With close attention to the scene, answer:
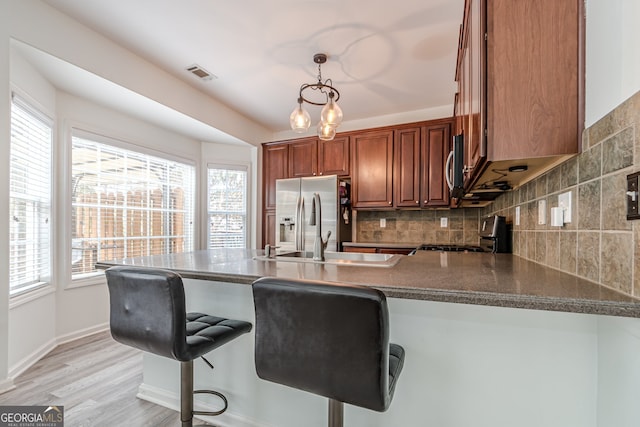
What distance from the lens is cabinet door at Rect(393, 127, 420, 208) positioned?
3.77m

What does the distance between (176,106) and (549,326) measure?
3544mm

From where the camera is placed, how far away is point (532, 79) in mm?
1146

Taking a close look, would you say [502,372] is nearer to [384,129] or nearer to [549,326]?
[549,326]

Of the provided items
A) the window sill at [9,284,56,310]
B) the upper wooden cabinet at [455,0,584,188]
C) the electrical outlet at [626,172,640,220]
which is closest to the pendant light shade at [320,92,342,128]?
the upper wooden cabinet at [455,0,584,188]

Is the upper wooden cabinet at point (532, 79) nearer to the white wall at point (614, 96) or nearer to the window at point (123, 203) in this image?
the white wall at point (614, 96)

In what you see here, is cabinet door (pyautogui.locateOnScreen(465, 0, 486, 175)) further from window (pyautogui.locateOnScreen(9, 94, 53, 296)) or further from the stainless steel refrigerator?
window (pyautogui.locateOnScreen(9, 94, 53, 296))

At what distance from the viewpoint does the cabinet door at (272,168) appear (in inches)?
178

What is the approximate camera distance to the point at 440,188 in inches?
143

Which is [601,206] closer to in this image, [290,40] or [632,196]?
[632,196]

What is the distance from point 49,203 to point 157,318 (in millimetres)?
2484

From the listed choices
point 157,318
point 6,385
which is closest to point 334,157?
point 157,318

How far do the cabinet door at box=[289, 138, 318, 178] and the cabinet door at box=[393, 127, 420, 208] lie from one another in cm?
112

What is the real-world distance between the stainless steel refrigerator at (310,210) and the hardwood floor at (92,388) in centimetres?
197

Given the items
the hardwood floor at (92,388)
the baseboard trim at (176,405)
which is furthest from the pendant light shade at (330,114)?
the hardwood floor at (92,388)
